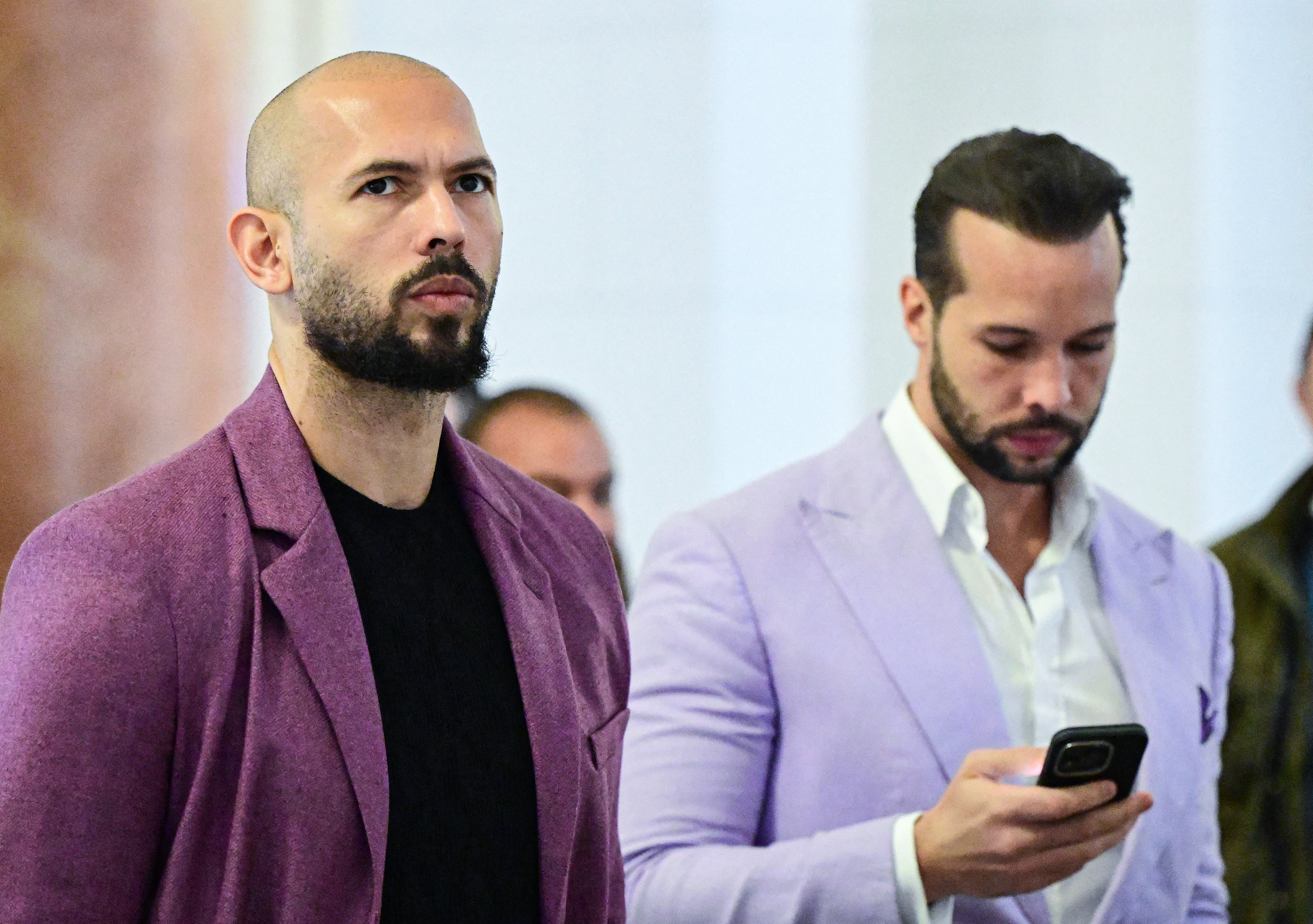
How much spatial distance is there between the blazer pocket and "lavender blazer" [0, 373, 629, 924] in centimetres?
11

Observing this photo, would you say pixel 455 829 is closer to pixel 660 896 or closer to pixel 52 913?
pixel 52 913

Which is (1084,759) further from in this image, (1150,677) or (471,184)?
(471,184)

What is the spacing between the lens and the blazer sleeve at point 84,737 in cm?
127

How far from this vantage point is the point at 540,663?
1.56m

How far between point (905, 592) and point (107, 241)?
1271mm

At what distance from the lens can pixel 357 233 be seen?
1466mm

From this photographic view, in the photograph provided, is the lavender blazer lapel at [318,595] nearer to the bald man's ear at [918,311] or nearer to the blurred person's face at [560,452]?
the bald man's ear at [918,311]

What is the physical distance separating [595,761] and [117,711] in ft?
1.63

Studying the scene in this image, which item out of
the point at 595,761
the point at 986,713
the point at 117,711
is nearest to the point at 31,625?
the point at 117,711

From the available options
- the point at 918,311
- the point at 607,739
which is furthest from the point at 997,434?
the point at 607,739

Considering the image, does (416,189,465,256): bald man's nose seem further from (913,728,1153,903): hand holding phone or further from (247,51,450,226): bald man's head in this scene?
(913,728,1153,903): hand holding phone

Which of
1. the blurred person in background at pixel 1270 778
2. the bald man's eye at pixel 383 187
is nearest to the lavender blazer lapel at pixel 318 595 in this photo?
the bald man's eye at pixel 383 187

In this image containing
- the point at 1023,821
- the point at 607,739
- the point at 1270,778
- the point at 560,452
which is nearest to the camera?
the point at 607,739

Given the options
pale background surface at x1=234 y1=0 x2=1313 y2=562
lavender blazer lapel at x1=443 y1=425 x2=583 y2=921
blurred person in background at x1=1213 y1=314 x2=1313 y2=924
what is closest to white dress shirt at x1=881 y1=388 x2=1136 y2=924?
lavender blazer lapel at x1=443 y1=425 x2=583 y2=921
